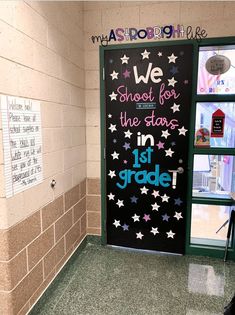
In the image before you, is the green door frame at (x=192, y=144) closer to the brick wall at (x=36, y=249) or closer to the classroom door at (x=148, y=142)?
the classroom door at (x=148, y=142)

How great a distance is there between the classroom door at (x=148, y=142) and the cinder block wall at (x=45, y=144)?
1.19 ft

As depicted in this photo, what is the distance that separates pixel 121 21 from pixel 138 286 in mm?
2601

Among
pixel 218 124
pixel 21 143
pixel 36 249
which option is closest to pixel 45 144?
pixel 21 143

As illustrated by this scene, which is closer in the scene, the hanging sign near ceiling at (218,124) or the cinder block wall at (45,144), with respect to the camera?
the cinder block wall at (45,144)

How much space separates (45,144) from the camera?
194 cm

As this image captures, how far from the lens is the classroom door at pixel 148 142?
8.13ft

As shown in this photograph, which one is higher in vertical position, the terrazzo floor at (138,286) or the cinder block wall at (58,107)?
the cinder block wall at (58,107)

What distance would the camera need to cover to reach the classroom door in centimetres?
248

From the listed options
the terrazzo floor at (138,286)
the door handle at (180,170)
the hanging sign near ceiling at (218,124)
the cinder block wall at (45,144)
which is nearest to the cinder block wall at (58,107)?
the cinder block wall at (45,144)

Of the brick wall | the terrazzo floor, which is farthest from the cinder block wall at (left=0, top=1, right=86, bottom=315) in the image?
the terrazzo floor

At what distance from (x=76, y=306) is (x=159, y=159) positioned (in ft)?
5.09

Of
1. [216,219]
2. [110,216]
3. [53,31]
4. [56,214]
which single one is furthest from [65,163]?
[216,219]

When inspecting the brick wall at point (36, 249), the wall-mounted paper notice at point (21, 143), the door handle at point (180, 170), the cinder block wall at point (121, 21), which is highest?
the cinder block wall at point (121, 21)

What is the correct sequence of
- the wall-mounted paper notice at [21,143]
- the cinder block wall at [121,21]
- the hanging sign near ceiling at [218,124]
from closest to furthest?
1. the wall-mounted paper notice at [21,143]
2. the cinder block wall at [121,21]
3. the hanging sign near ceiling at [218,124]
